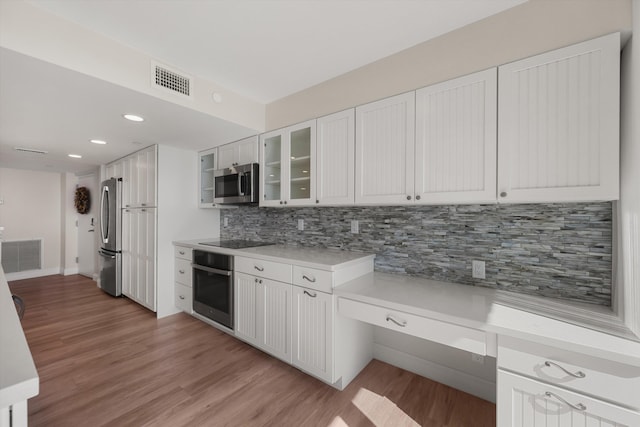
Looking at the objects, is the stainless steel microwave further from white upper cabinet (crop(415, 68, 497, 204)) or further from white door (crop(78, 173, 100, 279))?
white door (crop(78, 173, 100, 279))

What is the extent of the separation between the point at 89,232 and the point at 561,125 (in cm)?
717

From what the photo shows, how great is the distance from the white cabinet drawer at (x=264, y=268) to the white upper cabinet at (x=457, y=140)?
1.17 metres

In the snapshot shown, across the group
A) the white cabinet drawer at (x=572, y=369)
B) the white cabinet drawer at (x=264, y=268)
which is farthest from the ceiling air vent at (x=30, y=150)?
the white cabinet drawer at (x=572, y=369)

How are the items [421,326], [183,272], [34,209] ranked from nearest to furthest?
[421,326] < [183,272] < [34,209]

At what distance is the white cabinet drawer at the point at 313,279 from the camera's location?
6.22 ft

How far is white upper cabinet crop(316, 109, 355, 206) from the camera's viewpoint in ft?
7.03

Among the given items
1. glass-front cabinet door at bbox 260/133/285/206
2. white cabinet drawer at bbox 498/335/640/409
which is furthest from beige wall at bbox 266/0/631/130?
white cabinet drawer at bbox 498/335/640/409

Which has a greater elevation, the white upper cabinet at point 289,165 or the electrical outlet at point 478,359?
the white upper cabinet at point 289,165

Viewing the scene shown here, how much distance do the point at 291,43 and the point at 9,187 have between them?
21.4 feet

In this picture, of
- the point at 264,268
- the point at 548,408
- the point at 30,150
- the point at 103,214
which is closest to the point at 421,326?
the point at 548,408

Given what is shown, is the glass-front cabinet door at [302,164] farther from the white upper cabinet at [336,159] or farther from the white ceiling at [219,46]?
the white ceiling at [219,46]

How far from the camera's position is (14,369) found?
61 cm

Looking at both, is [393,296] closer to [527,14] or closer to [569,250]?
[569,250]

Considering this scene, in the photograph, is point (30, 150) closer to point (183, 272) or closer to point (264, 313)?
point (183, 272)
